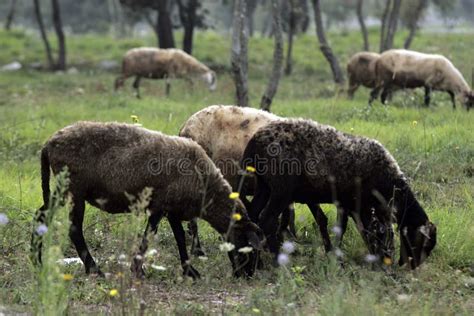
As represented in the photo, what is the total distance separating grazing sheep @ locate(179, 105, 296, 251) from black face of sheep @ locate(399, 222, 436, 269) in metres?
1.25

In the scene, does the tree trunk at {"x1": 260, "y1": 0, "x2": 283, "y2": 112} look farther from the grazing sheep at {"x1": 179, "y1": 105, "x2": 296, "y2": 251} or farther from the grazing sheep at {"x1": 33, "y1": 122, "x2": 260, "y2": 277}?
the grazing sheep at {"x1": 33, "y1": 122, "x2": 260, "y2": 277}

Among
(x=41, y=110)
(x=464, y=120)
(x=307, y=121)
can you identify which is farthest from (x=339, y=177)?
(x=41, y=110)

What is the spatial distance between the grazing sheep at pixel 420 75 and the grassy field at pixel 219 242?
1.07 ft

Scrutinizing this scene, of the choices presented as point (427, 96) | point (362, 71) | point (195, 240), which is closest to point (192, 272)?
point (195, 240)

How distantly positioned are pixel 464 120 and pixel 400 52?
4.57 m

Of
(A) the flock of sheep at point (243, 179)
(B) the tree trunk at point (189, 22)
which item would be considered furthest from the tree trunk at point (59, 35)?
(A) the flock of sheep at point (243, 179)

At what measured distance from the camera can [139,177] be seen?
264 inches

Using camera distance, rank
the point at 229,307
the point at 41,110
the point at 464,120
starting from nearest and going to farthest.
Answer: the point at 229,307
the point at 464,120
the point at 41,110

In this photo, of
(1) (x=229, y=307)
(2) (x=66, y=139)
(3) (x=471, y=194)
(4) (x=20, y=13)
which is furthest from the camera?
(4) (x=20, y=13)

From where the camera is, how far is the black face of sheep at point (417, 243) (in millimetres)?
6859

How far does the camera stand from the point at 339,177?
23.2ft

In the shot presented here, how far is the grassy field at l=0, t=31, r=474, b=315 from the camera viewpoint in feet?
16.8

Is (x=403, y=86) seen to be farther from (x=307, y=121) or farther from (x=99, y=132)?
(x=99, y=132)

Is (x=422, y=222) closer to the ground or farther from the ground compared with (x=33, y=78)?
farther from the ground
